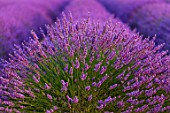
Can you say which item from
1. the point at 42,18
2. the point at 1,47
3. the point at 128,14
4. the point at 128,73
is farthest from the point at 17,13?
the point at 128,73

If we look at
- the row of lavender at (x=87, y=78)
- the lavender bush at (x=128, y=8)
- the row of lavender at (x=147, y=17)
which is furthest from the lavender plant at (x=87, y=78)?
the lavender bush at (x=128, y=8)

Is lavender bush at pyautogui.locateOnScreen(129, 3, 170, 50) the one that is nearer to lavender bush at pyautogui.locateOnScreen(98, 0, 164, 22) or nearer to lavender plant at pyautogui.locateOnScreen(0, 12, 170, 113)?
lavender bush at pyautogui.locateOnScreen(98, 0, 164, 22)

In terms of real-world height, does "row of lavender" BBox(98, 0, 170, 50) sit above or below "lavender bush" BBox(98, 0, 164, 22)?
below

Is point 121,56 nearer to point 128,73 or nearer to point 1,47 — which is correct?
point 128,73

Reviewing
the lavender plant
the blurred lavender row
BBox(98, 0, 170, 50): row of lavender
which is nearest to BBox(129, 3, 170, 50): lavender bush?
BBox(98, 0, 170, 50): row of lavender

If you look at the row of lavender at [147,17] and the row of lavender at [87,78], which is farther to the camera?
the row of lavender at [147,17]

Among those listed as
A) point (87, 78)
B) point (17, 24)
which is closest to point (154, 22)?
point (17, 24)

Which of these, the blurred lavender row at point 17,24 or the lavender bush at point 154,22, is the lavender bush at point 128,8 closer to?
the lavender bush at point 154,22
